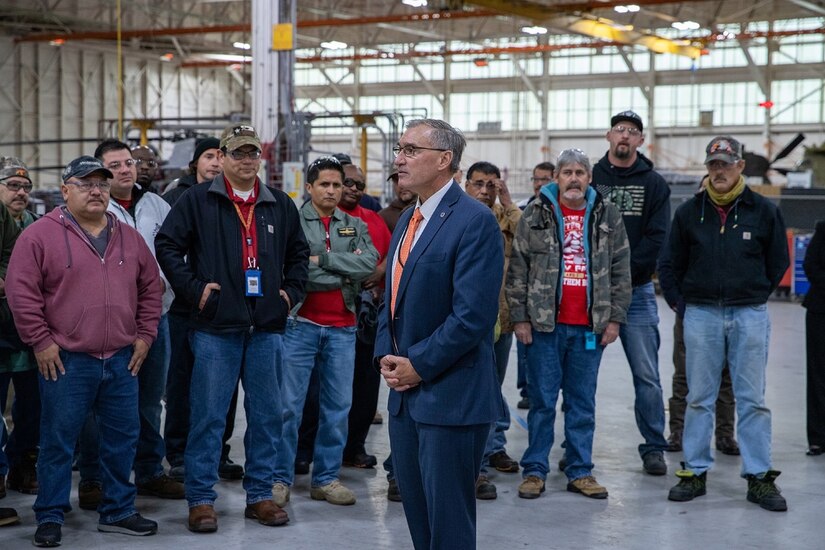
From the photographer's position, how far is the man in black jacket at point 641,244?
5.61 m

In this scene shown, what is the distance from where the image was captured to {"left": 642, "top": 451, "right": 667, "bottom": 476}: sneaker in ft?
18.4

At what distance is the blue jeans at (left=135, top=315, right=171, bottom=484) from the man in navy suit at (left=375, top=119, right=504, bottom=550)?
6.75 feet

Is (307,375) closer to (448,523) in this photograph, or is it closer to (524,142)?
(448,523)

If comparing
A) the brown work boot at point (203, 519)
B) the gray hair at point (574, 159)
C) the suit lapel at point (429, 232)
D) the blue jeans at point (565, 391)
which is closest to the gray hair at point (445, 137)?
the suit lapel at point (429, 232)

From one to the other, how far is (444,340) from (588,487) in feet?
7.99

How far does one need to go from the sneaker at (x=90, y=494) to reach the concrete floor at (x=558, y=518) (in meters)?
0.05

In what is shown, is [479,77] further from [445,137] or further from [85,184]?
[445,137]

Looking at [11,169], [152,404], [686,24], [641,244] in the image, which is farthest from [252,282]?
[686,24]

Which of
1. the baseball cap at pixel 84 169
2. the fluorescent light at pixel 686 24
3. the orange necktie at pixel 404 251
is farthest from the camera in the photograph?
the fluorescent light at pixel 686 24

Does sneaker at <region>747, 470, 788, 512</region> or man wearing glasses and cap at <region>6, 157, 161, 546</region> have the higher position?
man wearing glasses and cap at <region>6, 157, 161, 546</region>

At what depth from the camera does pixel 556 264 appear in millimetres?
5117

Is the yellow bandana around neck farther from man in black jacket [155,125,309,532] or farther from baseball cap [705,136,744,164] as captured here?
man in black jacket [155,125,309,532]

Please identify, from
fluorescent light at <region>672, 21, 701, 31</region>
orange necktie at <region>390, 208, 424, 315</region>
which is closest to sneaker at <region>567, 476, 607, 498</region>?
orange necktie at <region>390, 208, 424, 315</region>

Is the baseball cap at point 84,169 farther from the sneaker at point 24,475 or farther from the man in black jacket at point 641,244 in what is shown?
the man in black jacket at point 641,244
